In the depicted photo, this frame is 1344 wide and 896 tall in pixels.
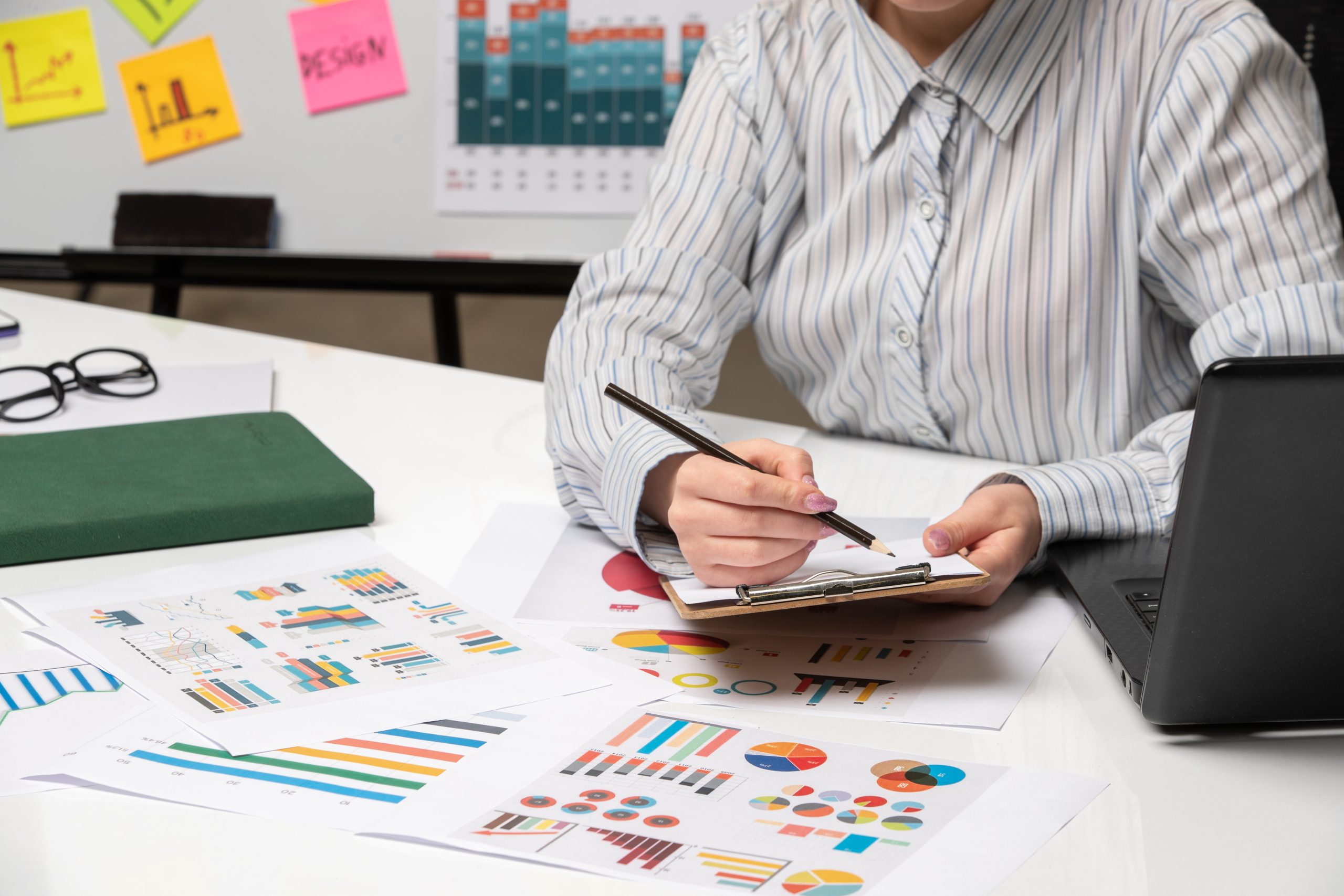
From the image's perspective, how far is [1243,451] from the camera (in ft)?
1.51

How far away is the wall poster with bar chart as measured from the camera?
5.17 feet

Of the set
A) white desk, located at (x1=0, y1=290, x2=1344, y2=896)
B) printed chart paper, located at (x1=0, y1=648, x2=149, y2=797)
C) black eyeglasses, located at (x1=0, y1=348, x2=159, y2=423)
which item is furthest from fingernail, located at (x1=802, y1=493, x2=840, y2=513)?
black eyeglasses, located at (x1=0, y1=348, x2=159, y2=423)

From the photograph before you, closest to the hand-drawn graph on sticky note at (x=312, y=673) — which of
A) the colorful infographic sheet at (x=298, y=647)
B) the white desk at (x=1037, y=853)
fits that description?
the colorful infographic sheet at (x=298, y=647)

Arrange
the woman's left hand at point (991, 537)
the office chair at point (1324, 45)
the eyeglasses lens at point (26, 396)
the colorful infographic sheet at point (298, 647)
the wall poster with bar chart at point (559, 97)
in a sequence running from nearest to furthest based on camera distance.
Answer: the colorful infographic sheet at point (298, 647), the woman's left hand at point (991, 537), the eyeglasses lens at point (26, 396), the office chair at point (1324, 45), the wall poster with bar chart at point (559, 97)

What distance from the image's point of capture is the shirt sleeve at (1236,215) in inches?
31.1

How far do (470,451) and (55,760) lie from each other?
1.54 feet

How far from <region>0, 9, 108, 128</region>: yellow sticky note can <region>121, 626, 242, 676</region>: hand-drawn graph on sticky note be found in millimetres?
1266

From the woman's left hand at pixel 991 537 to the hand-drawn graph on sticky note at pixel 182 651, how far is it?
14.5 inches

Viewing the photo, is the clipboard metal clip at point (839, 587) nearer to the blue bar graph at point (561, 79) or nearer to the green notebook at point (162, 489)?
the green notebook at point (162, 489)

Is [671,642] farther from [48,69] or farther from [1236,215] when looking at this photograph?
[48,69]

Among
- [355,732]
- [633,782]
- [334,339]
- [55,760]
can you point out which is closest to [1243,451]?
[633,782]

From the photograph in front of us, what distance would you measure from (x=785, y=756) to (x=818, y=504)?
5.3 inches

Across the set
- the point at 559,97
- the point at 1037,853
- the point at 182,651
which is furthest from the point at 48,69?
the point at 1037,853

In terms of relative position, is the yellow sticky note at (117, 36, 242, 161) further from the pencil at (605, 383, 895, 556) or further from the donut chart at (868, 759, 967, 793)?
the donut chart at (868, 759, 967, 793)
